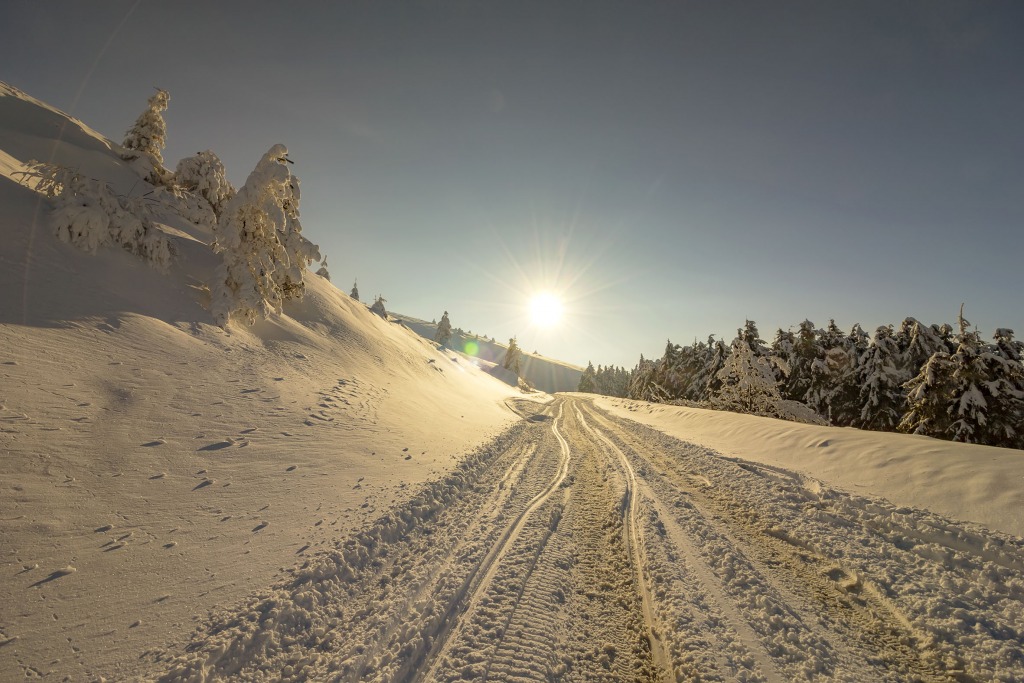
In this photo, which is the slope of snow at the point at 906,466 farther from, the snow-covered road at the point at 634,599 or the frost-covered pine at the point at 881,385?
the frost-covered pine at the point at 881,385

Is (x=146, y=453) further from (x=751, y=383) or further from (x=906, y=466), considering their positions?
(x=751, y=383)

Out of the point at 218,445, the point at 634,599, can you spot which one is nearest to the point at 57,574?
the point at 218,445

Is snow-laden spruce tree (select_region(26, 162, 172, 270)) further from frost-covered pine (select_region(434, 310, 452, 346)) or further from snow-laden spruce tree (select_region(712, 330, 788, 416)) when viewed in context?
frost-covered pine (select_region(434, 310, 452, 346))

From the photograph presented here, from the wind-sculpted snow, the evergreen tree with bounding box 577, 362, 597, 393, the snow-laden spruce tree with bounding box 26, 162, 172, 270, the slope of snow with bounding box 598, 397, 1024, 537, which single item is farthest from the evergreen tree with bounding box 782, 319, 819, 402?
the evergreen tree with bounding box 577, 362, 597, 393

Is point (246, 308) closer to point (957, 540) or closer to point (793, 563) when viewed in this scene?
point (793, 563)

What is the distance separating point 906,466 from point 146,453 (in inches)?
626

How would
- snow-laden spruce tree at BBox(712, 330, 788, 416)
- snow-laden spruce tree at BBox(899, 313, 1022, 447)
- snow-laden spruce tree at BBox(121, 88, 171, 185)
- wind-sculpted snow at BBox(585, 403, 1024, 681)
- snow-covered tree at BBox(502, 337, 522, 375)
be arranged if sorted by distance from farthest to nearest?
snow-covered tree at BBox(502, 337, 522, 375), snow-laden spruce tree at BBox(712, 330, 788, 416), snow-laden spruce tree at BBox(121, 88, 171, 185), snow-laden spruce tree at BBox(899, 313, 1022, 447), wind-sculpted snow at BBox(585, 403, 1024, 681)

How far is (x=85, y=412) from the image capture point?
20.1ft

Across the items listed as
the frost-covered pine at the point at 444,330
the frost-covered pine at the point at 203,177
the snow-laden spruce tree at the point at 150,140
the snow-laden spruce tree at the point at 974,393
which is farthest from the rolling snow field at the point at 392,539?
the frost-covered pine at the point at 444,330

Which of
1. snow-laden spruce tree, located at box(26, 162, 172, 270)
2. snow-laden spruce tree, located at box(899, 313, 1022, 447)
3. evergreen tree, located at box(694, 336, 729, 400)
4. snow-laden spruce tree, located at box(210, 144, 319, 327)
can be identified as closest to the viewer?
snow-laden spruce tree, located at box(26, 162, 172, 270)

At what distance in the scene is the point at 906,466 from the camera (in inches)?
344

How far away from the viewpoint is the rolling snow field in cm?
368

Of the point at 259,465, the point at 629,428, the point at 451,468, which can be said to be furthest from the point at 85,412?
the point at 629,428

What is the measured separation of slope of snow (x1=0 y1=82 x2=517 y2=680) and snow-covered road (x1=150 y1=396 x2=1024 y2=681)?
0.84 metres
